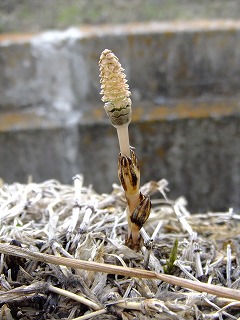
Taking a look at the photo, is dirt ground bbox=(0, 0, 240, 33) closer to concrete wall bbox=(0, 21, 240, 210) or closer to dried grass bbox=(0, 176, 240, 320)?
concrete wall bbox=(0, 21, 240, 210)

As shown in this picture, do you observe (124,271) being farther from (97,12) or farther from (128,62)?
(97,12)

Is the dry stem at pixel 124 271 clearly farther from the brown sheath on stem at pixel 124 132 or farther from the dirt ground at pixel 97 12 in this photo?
the dirt ground at pixel 97 12

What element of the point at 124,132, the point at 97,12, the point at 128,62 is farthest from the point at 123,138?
the point at 97,12

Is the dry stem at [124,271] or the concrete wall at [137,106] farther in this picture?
the concrete wall at [137,106]

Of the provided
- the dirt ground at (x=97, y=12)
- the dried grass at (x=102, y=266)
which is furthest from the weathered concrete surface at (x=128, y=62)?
the dried grass at (x=102, y=266)

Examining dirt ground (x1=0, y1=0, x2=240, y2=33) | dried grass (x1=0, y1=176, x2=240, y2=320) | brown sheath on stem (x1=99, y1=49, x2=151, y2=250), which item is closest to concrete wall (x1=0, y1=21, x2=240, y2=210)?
dirt ground (x1=0, y1=0, x2=240, y2=33)
